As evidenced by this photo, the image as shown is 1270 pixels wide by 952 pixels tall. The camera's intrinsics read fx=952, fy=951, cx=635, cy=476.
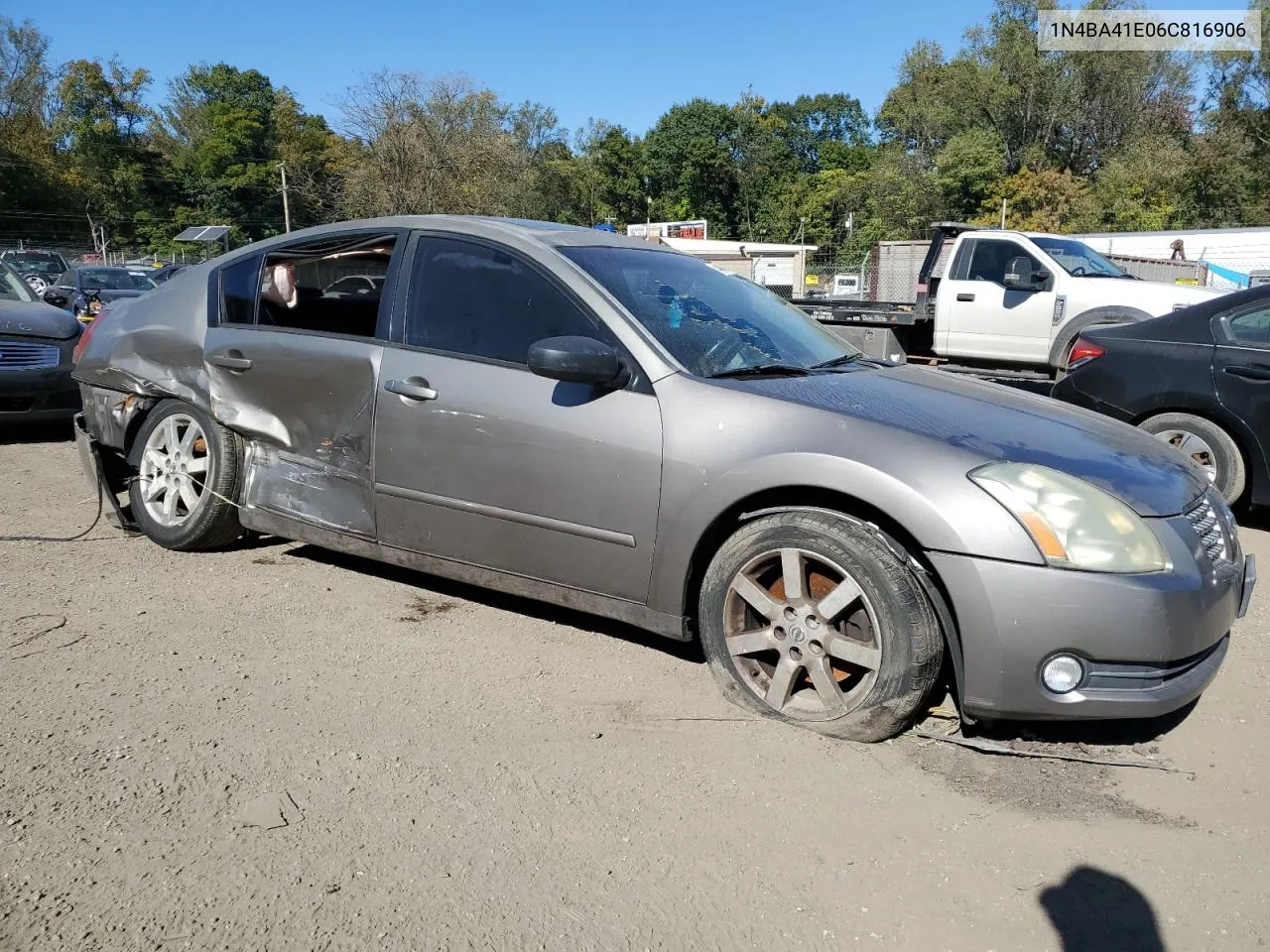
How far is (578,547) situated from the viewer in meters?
3.43

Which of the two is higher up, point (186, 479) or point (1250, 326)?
point (1250, 326)

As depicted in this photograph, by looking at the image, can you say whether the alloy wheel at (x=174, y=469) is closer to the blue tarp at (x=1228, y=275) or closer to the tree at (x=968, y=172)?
the blue tarp at (x=1228, y=275)

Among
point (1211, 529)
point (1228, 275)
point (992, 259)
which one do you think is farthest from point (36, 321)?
point (1228, 275)

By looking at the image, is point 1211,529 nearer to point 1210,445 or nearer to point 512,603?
point 512,603

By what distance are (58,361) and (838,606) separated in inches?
294

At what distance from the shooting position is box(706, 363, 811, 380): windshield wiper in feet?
11.2

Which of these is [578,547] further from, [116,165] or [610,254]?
[116,165]

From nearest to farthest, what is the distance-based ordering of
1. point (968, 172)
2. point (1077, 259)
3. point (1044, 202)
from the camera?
point (1077, 259) < point (1044, 202) < point (968, 172)

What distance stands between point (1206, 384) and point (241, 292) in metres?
5.52

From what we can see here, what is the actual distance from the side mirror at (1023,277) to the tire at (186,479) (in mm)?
9043

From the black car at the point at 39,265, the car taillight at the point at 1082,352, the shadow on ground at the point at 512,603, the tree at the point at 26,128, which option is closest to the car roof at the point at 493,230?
the shadow on ground at the point at 512,603

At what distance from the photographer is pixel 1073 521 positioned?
2750mm

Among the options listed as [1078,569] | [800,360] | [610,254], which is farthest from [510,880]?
[610,254]

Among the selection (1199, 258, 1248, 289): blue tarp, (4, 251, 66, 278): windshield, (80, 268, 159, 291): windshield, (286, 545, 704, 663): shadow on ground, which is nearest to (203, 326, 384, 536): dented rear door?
(286, 545, 704, 663): shadow on ground
